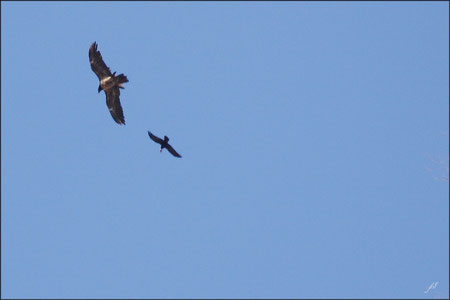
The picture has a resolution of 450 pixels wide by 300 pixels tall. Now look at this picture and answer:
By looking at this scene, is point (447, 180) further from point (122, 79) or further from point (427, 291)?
point (122, 79)

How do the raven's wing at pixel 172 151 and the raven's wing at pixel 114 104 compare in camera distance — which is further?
the raven's wing at pixel 114 104

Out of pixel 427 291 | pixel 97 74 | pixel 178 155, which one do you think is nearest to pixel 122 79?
pixel 97 74

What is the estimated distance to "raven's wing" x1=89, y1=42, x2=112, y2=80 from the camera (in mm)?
18031

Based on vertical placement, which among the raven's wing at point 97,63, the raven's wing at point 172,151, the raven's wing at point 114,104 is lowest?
the raven's wing at point 172,151

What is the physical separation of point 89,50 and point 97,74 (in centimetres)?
71

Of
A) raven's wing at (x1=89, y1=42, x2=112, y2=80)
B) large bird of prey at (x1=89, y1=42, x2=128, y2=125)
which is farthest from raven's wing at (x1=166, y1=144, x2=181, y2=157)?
raven's wing at (x1=89, y1=42, x2=112, y2=80)

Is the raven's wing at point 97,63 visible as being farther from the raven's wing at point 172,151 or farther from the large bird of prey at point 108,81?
the raven's wing at point 172,151

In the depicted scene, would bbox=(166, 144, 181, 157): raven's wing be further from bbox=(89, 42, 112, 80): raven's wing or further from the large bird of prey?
bbox=(89, 42, 112, 80): raven's wing

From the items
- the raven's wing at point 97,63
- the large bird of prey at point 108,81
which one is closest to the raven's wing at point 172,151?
the large bird of prey at point 108,81

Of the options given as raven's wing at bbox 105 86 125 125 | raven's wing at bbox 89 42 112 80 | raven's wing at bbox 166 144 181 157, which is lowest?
raven's wing at bbox 166 144 181 157

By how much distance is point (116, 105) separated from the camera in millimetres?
18406

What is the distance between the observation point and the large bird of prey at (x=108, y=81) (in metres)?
17.9

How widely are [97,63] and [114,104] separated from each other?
124 centimetres

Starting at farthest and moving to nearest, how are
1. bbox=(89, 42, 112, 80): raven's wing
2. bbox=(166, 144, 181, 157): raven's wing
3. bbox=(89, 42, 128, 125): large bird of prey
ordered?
bbox=(89, 42, 112, 80): raven's wing, bbox=(89, 42, 128, 125): large bird of prey, bbox=(166, 144, 181, 157): raven's wing
